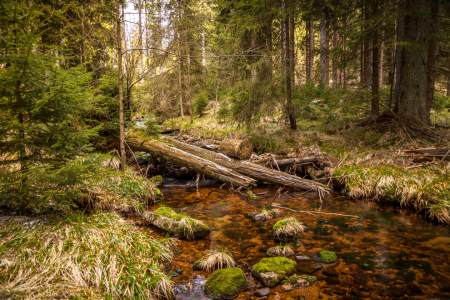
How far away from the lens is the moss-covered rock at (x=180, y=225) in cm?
537

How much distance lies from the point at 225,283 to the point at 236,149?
6249mm

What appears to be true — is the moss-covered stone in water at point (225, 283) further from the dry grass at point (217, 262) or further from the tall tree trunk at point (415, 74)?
the tall tree trunk at point (415, 74)

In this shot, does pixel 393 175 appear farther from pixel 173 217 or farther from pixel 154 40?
pixel 154 40

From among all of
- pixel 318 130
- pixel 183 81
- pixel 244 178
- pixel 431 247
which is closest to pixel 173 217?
pixel 244 178

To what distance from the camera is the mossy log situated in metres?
9.64

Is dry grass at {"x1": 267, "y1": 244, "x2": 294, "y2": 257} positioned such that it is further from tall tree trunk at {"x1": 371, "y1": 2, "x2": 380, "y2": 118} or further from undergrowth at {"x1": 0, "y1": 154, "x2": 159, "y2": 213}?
tall tree trunk at {"x1": 371, "y1": 2, "x2": 380, "y2": 118}

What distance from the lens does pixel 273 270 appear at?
4.02 meters

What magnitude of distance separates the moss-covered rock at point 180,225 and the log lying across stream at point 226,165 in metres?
2.75

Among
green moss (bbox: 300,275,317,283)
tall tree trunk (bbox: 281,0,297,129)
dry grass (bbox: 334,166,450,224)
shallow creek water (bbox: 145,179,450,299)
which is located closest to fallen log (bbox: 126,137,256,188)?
shallow creek water (bbox: 145,179,450,299)

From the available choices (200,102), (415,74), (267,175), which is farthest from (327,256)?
(200,102)

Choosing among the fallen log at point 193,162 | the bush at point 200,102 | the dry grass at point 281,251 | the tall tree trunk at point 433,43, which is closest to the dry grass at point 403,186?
the fallen log at point 193,162

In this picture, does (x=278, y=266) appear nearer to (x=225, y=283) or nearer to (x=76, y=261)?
(x=225, y=283)

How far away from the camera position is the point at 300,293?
3.70 m

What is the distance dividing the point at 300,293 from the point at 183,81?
18216mm
